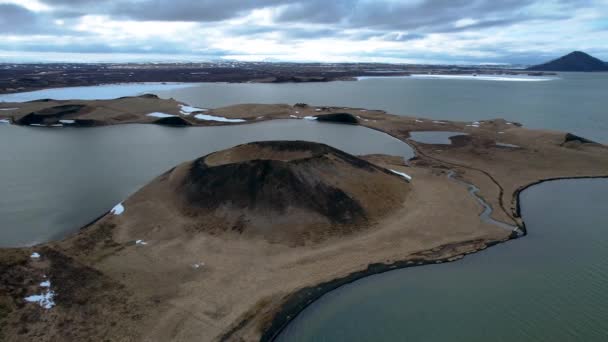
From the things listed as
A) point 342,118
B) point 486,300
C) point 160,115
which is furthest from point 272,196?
point 160,115

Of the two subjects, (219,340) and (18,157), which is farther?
(18,157)

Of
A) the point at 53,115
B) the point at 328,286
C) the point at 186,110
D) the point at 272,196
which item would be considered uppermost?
the point at 186,110

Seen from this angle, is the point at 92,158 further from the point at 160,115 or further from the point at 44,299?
the point at 44,299

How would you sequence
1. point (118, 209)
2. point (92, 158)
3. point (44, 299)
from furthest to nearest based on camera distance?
point (92, 158) < point (118, 209) < point (44, 299)

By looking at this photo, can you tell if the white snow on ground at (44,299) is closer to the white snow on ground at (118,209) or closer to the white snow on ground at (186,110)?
the white snow on ground at (118,209)

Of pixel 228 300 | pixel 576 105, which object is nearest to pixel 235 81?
pixel 576 105

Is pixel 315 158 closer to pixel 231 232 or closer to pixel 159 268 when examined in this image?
pixel 231 232

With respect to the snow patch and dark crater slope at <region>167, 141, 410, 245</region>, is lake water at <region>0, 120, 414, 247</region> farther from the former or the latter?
the snow patch
